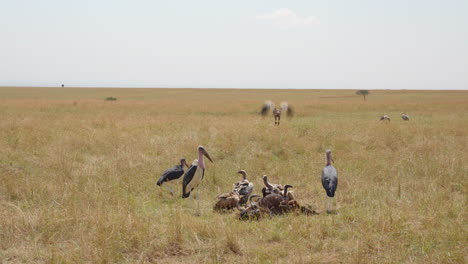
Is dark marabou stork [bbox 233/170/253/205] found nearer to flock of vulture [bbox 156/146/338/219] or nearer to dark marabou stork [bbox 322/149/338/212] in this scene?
flock of vulture [bbox 156/146/338/219]

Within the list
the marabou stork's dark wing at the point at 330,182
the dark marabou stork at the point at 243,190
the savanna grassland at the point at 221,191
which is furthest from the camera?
the dark marabou stork at the point at 243,190

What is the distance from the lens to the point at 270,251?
574 centimetres

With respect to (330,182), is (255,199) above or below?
below

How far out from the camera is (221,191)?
9680 mm

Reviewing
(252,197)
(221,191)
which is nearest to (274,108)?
(221,191)

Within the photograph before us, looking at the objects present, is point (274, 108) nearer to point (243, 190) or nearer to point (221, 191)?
point (221, 191)

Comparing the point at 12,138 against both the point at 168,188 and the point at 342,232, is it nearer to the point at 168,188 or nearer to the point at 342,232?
the point at 168,188

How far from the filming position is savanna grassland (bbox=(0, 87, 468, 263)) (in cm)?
577

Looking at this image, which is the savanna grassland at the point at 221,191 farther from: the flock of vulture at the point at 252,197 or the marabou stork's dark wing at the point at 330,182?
the marabou stork's dark wing at the point at 330,182

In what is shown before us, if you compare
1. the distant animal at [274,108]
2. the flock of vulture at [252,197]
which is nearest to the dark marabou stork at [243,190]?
the flock of vulture at [252,197]

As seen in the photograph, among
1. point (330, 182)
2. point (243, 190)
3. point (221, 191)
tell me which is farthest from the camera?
point (221, 191)

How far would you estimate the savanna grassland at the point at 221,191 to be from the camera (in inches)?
227

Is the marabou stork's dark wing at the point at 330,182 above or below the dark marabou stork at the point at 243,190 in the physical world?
above

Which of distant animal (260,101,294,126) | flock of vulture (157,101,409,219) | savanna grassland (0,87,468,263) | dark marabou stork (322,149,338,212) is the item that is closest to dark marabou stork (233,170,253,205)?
flock of vulture (157,101,409,219)
